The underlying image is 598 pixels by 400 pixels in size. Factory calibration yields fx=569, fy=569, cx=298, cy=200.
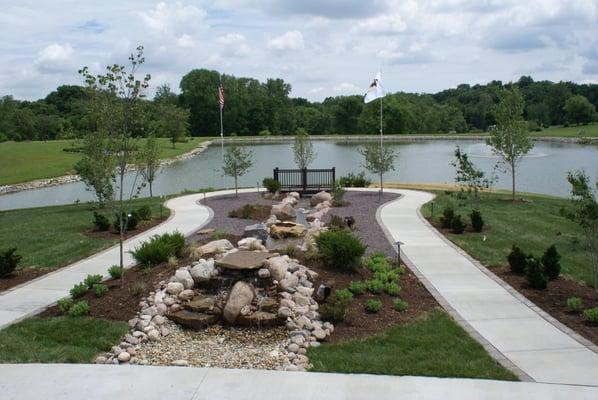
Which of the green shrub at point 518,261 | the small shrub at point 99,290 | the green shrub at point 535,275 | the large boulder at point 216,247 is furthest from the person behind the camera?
the large boulder at point 216,247

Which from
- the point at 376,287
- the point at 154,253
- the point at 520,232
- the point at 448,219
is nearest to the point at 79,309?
the point at 154,253

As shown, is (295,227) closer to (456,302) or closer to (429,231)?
(429,231)

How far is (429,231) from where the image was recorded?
16156 millimetres

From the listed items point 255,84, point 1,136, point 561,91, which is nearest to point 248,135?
point 255,84

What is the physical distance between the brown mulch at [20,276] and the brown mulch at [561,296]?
985 centimetres

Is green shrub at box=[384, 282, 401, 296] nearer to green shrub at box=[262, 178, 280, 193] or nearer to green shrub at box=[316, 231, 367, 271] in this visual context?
green shrub at box=[316, 231, 367, 271]

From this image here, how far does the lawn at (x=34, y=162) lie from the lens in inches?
1758

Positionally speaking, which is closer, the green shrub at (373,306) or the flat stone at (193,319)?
the flat stone at (193,319)

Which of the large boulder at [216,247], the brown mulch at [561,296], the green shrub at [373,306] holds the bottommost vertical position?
the brown mulch at [561,296]

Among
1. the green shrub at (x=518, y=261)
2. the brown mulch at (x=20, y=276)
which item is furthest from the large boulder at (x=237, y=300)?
the green shrub at (x=518, y=261)

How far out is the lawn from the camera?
44.7m

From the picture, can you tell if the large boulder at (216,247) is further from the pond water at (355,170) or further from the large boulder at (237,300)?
the pond water at (355,170)

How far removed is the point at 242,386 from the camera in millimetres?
6594

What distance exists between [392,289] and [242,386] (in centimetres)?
424
